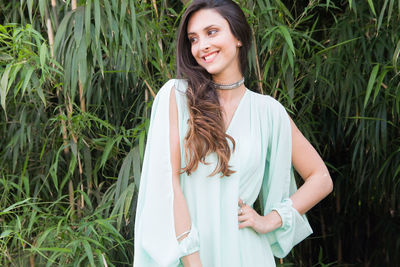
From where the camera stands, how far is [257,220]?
1638 mm

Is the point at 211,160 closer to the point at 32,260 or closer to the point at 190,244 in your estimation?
the point at 190,244

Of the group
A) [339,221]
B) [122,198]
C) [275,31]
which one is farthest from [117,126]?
[339,221]

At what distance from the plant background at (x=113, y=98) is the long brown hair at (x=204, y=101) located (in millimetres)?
462

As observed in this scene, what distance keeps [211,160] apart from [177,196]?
5.4 inches

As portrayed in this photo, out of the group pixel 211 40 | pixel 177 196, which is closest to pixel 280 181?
pixel 177 196

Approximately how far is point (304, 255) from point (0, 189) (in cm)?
159

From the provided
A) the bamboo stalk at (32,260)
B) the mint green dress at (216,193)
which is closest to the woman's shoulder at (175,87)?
the mint green dress at (216,193)

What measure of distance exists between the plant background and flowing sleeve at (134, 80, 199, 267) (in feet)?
1.66

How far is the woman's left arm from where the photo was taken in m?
1.76

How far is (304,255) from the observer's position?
3045 mm

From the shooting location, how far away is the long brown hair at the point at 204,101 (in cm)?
153

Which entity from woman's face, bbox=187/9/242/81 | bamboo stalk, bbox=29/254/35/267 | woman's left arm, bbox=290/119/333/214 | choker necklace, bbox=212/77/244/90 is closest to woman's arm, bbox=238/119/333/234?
woman's left arm, bbox=290/119/333/214

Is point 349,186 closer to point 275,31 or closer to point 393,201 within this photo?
point 393,201

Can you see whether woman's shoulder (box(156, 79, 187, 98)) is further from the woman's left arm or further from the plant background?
the plant background
